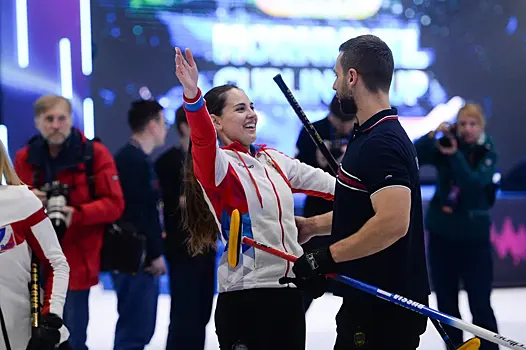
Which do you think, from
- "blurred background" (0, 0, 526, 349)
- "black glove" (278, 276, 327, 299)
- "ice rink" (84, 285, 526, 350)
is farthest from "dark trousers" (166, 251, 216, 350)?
"blurred background" (0, 0, 526, 349)

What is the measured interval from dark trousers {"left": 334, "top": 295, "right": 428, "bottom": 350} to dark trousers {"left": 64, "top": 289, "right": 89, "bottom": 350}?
2010 millimetres

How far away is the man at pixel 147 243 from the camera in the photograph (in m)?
4.28

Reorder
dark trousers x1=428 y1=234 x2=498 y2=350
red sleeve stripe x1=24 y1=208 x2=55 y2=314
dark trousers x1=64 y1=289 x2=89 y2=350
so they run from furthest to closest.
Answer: dark trousers x1=428 y1=234 x2=498 y2=350 → dark trousers x1=64 y1=289 x2=89 y2=350 → red sleeve stripe x1=24 y1=208 x2=55 y2=314

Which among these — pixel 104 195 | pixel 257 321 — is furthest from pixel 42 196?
pixel 257 321

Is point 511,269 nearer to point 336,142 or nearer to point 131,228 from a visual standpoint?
point 336,142

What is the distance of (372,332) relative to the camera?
221 cm

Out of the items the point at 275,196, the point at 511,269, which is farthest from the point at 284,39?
the point at 275,196

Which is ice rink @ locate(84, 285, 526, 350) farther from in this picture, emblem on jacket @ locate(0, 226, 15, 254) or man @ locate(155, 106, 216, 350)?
emblem on jacket @ locate(0, 226, 15, 254)

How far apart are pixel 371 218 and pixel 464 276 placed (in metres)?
2.33

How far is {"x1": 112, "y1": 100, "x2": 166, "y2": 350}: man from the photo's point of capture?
4281 millimetres

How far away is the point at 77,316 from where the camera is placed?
3963 mm

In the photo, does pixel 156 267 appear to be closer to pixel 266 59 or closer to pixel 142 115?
pixel 142 115

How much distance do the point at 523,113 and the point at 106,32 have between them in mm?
4078

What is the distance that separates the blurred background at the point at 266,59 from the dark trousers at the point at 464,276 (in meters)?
2.47
